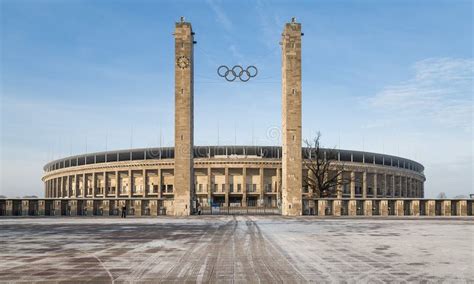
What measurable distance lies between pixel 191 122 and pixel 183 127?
5.29 ft

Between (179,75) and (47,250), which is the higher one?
(179,75)

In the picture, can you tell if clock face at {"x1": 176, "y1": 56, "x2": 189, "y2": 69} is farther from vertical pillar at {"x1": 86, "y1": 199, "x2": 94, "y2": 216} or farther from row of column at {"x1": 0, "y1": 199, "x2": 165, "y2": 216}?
vertical pillar at {"x1": 86, "y1": 199, "x2": 94, "y2": 216}

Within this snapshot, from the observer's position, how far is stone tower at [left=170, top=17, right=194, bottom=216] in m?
54.6

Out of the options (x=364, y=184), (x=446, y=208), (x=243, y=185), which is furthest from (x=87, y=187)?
(x=446, y=208)

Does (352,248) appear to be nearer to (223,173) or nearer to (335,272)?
(335,272)

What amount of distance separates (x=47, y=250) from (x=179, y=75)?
38821 millimetres

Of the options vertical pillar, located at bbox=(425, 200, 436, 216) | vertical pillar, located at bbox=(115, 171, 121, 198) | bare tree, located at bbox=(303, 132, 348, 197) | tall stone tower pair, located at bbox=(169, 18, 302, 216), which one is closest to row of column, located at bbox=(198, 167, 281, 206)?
bare tree, located at bbox=(303, 132, 348, 197)

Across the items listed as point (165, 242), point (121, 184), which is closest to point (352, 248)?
point (165, 242)

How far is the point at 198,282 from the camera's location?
12.2 metres

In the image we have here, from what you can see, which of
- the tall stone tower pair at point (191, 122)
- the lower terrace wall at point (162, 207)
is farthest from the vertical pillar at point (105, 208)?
the tall stone tower pair at point (191, 122)

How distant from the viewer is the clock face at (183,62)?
2197 inches

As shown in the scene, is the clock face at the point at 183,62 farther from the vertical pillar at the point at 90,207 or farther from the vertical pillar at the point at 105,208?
the vertical pillar at the point at 90,207

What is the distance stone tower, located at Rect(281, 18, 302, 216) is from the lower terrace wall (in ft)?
7.01

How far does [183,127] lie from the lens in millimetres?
55094
